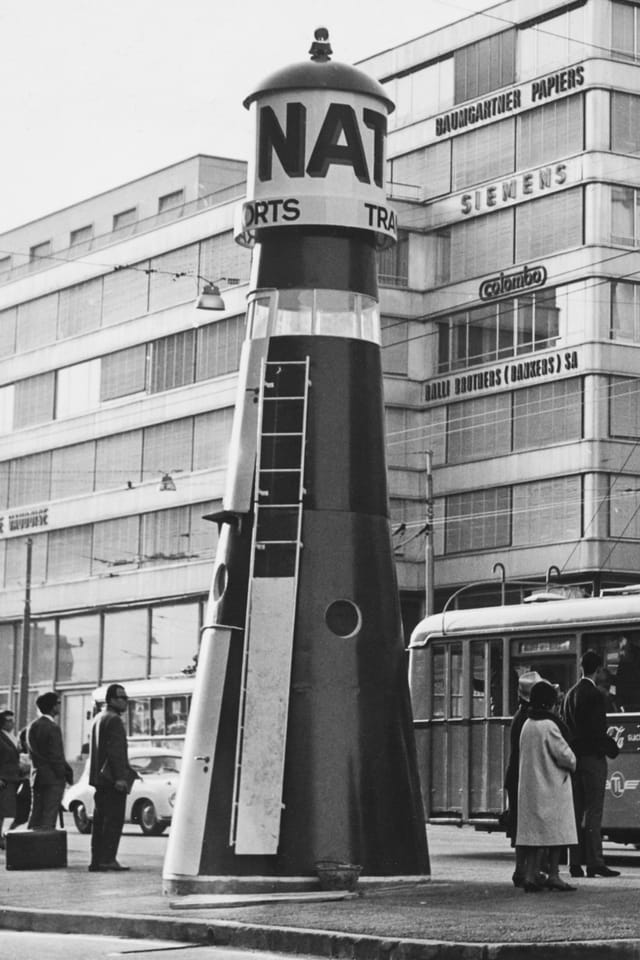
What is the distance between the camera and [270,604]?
15195 millimetres

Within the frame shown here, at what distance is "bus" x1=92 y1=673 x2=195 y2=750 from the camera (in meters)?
39.7

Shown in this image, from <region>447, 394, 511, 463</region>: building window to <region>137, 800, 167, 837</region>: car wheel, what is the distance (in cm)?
3121

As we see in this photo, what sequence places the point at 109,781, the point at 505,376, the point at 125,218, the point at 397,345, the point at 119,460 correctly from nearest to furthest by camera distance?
the point at 109,781
the point at 505,376
the point at 397,345
the point at 119,460
the point at 125,218

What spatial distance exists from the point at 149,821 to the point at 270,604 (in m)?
18.6

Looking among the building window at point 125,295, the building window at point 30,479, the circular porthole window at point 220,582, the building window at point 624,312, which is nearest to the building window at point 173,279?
the building window at point 125,295

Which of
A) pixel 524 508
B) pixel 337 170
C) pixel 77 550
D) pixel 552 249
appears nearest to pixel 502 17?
pixel 552 249

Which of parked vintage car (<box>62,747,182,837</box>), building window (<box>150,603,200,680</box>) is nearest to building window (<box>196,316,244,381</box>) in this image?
building window (<box>150,603,200,680</box>)

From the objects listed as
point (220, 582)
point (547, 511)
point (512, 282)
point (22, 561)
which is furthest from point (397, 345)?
point (220, 582)

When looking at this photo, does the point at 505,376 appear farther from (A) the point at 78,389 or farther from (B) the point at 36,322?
(B) the point at 36,322

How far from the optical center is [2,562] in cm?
7825

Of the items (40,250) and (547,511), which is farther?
(40,250)

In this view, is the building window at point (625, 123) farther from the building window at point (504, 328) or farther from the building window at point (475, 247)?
the building window at point (504, 328)

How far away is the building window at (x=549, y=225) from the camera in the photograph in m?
60.9

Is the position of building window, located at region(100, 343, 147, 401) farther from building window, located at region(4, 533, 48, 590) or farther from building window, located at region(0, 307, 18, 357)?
building window, located at region(0, 307, 18, 357)
